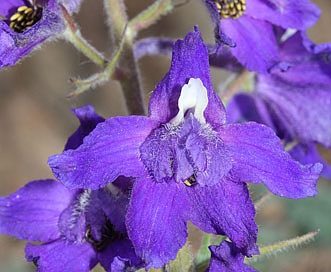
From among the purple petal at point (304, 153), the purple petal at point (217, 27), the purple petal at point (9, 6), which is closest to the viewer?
the purple petal at point (217, 27)

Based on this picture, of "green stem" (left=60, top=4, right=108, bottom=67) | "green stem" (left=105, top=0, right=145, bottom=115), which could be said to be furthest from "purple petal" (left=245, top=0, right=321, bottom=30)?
"green stem" (left=60, top=4, right=108, bottom=67)

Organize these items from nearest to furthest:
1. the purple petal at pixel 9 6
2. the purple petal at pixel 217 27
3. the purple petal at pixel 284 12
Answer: the purple petal at pixel 217 27 < the purple petal at pixel 9 6 < the purple petal at pixel 284 12

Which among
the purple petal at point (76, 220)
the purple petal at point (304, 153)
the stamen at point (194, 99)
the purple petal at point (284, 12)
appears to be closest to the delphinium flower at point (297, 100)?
the purple petal at point (304, 153)

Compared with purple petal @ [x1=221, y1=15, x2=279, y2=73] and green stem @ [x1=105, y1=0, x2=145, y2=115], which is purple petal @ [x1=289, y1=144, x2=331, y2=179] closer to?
purple petal @ [x1=221, y1=15, x2=279, y2=73]

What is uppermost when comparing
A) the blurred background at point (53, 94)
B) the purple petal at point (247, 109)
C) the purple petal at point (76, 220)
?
the purple petal at point (76, 220)

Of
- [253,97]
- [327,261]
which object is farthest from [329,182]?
[253,97]

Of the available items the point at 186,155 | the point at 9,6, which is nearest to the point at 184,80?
the point at 186,155

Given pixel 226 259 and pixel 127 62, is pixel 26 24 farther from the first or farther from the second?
pixel 226 259

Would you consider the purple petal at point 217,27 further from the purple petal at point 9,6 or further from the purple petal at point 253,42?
the purple petal at point 9,6
